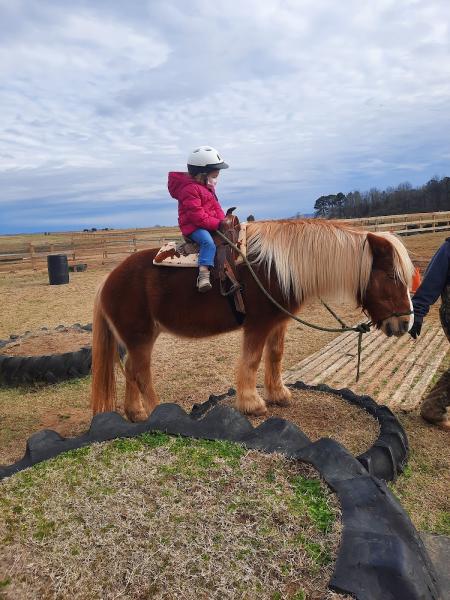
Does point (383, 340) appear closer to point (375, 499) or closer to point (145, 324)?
point (145, 324)

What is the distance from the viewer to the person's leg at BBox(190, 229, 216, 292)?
362 centimetres

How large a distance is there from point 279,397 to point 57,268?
1307cm

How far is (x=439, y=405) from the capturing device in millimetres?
4172

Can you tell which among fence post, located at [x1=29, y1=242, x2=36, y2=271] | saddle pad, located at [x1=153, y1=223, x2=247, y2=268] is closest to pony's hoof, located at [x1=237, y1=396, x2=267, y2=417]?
saddle pad, located at [x1=153, y1=223, x2=247, y2=268]

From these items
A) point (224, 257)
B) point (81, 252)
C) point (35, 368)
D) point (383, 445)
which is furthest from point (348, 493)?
point (81, 252)

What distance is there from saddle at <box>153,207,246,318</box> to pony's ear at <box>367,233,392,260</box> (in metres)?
1.00

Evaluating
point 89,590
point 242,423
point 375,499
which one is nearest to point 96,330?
point 242,423

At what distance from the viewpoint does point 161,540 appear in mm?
2061

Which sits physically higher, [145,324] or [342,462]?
[145,324]

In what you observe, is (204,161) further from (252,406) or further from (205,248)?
(252,406)

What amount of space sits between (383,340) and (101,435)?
512 cm

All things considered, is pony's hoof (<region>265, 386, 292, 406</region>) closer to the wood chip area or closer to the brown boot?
the wood chip area

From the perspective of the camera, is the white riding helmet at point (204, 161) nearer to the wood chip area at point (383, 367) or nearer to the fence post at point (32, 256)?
the wood chip area at point (383, 367)

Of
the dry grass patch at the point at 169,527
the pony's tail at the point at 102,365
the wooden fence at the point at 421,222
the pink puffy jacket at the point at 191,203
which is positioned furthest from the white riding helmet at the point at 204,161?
the wooden fence at the point at 421,222
